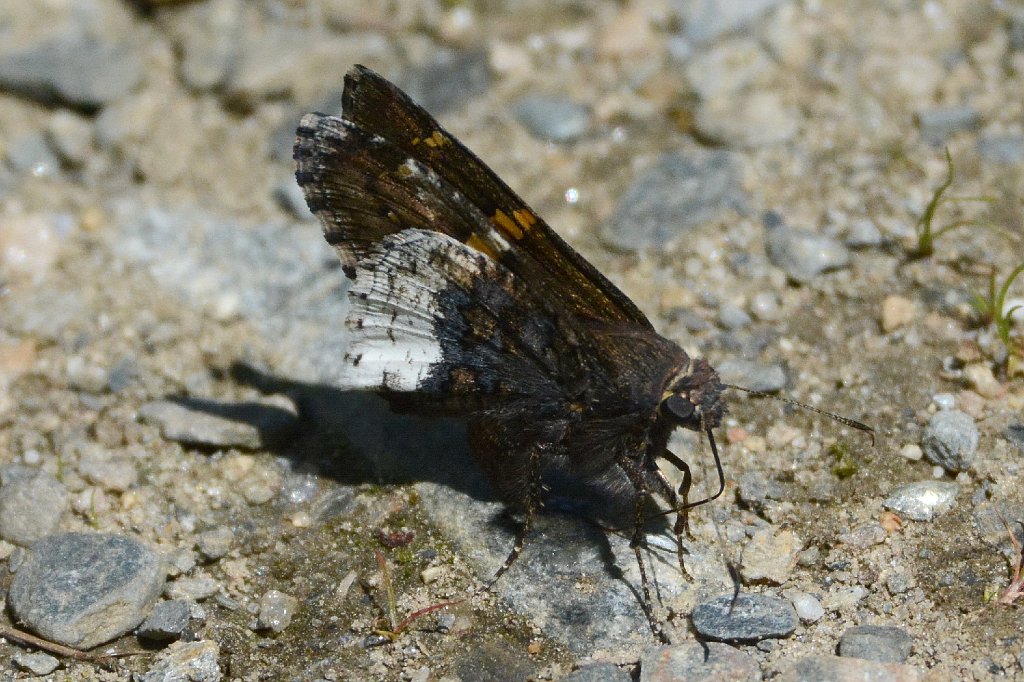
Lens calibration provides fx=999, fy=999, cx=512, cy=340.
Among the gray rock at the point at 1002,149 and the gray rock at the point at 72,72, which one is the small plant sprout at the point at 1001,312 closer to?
the gray rock at the point at 1002,149

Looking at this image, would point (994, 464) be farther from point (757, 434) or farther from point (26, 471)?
point (26, 471)

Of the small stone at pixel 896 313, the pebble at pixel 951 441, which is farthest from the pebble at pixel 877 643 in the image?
the small stone at pixel 896 313

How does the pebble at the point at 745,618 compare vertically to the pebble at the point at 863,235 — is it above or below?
below

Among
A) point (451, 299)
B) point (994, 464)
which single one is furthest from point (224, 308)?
point (994, 464)

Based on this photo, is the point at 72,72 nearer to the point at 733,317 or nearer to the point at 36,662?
the point at 36,662

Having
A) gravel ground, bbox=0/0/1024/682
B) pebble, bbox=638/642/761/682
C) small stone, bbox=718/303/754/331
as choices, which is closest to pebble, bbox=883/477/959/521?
gravel ground, bbox=0/0/1024/682

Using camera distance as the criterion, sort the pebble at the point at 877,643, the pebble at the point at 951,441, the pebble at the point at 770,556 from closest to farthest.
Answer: the pebble at the point at 877,643, the pebble at the point at 770,556, the pebble at the point at 951,441

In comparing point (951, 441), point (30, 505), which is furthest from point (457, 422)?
point (951, 441)
